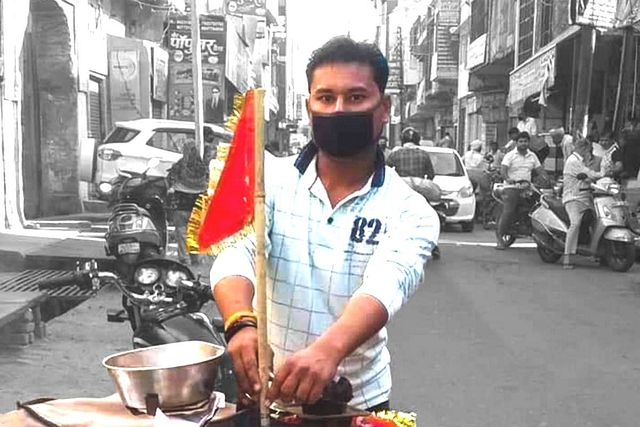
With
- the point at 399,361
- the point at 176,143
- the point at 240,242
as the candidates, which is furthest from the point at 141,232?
the point at 176,143

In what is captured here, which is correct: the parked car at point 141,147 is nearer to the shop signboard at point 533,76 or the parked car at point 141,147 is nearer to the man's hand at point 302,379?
the shop signboard at point 533,76

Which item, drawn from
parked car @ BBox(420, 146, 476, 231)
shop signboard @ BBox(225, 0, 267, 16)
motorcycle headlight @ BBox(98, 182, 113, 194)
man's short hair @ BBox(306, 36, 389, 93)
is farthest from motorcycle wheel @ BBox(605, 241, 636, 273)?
shop signboard @ BBox(225, 0, 267, 16)

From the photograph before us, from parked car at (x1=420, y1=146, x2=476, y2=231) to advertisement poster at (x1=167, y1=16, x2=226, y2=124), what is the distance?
9.02 metres

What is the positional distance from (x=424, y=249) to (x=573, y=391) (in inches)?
158

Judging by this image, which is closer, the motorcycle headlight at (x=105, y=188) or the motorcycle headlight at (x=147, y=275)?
the motorcycle headlight at (x=147, y=275)

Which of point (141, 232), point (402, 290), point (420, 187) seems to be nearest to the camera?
point (402, 290)

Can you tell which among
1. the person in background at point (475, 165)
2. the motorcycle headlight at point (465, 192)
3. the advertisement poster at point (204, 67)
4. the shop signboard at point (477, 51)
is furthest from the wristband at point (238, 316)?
the shop signboard at point (477, 51)

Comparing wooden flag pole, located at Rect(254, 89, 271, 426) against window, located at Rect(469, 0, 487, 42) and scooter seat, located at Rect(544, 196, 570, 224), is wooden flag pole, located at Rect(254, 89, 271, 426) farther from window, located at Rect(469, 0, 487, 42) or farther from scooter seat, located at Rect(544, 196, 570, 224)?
window, located at Rect(469, 0, 487, 42)

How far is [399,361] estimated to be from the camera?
6.35 metres

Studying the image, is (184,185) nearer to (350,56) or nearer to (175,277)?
(175,277)

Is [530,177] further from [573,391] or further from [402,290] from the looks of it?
[402,290]

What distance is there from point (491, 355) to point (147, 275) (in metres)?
3.05

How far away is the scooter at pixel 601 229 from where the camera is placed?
34.9 ft

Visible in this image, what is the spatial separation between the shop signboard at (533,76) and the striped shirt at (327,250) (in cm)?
1656
